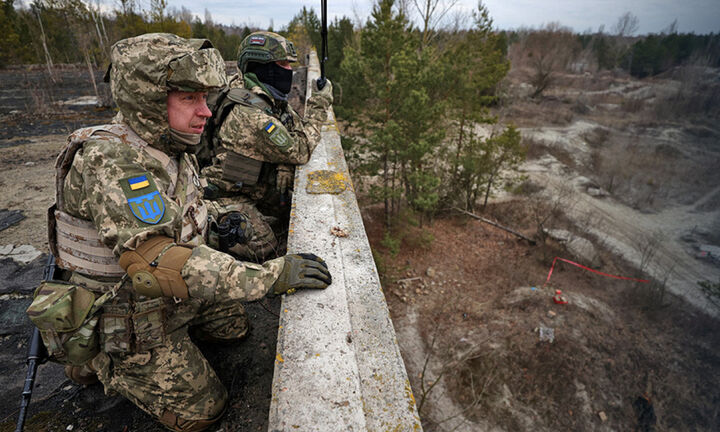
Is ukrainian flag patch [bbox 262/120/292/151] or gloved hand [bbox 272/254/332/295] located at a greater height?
ukrainian flag patch [bbox 262/120/292/151]

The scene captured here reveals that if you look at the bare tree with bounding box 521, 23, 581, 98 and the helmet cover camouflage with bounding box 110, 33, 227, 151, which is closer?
the helmet cover camouflage with bounding box 110, 33, 227, 151

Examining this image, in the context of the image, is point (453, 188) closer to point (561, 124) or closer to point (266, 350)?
point (266, 350)

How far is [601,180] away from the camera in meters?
14.8

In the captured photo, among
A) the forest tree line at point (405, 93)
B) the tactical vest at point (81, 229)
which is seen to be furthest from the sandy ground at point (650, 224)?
the tactical vest at point (81, 229)

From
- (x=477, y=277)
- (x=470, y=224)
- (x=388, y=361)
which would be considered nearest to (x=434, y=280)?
(x=477, y=277)

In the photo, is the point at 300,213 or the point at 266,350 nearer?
the point at 266,350

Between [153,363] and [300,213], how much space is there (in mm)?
1332

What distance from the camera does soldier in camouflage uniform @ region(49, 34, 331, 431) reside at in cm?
154

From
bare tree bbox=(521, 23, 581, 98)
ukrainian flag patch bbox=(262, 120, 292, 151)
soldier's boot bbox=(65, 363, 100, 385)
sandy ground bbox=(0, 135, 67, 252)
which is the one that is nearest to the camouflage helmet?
ukrainian flag patch bbox=(262, 120, 292, 151)

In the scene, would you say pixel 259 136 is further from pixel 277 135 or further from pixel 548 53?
pixel 548 53

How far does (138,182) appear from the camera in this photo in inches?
62.3

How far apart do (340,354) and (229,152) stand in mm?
2297

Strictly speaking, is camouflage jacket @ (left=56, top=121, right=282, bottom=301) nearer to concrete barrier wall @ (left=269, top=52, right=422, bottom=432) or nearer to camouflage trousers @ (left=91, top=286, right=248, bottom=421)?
concrete barrier wall @ (left=269, top=52, right=422, bottom=432)

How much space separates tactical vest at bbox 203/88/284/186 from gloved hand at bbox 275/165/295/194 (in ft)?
0.66
